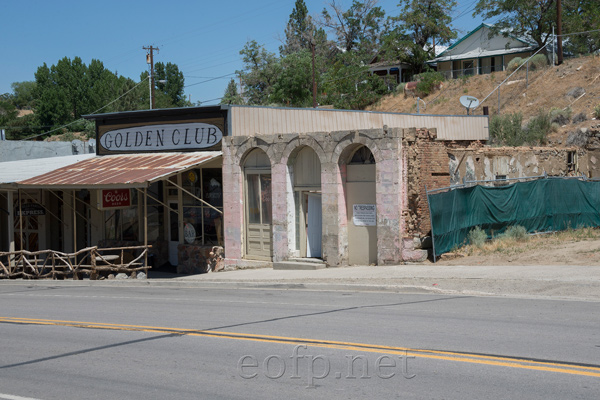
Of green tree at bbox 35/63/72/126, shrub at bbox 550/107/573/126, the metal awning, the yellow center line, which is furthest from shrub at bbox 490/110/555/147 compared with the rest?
green tree at bbox 35/63/72/126

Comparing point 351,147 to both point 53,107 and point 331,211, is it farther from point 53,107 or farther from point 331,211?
point 53,107

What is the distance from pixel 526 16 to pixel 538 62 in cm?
786

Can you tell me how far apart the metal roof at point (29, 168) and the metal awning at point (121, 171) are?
98cm

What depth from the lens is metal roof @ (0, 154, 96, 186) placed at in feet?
80.8

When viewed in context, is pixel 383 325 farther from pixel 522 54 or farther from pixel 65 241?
pixel 522 54

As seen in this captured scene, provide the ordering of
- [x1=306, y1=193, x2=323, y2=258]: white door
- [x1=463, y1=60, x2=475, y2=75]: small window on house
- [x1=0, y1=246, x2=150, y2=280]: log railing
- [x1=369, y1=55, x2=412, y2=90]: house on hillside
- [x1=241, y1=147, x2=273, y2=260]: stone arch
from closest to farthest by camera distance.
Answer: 1. [x1=306, y1=193, x2=323, y2=258]: white door
2. [x1=0, y1=246, x2=150, y2=280]: log railing
3. [x1=241, y1=147, x2=273, y2=260]: stone arch
4. [x1=463, y1=60, x2=475, y2=75]: small window on house
5. [x1=369, y1=55, x2=412, y2=90]: house on hillside

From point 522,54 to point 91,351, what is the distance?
181 feet

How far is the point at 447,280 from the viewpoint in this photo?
1474cm

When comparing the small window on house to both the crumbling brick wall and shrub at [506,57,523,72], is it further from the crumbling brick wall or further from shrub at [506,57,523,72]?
the crumbling brick wall

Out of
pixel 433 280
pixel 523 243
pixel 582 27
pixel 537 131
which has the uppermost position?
pixel 582 27

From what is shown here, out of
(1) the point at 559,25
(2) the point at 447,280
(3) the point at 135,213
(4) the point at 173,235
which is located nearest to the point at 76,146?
(3) the point at 135,213

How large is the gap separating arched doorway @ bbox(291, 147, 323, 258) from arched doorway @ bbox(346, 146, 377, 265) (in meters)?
1.46

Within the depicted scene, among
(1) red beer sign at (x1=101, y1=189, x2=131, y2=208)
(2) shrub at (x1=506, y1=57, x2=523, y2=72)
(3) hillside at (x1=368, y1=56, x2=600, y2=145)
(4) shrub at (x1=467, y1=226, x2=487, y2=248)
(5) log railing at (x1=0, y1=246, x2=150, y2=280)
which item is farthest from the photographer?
(2) shrub at (x1=506, y1=57, x2=523, y2=72)

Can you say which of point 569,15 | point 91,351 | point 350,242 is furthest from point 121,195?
point 569,15
